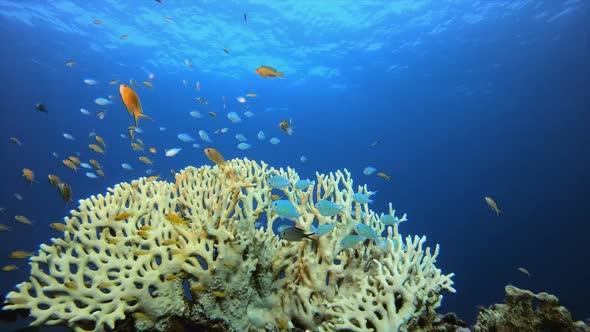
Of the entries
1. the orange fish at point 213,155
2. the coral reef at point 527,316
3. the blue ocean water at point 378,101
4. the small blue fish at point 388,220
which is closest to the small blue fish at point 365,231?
the small blue fish at point 388,220

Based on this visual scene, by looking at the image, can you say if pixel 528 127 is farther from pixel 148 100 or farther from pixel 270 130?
pixel 148 100

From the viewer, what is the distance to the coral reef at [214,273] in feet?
10.1

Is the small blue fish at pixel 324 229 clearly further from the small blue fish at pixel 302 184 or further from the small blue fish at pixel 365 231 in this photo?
the small blue fish at pixel 302 184

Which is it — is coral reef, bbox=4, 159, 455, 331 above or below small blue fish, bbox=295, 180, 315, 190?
below

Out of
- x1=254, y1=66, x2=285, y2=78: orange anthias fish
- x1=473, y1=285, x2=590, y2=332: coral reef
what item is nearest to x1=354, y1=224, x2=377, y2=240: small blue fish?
x1=473, y1=285, x2=590, y2=332: coral reef

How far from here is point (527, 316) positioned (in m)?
3.66

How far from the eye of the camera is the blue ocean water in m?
25.8

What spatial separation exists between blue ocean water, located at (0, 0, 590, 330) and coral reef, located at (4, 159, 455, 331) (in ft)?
32.7

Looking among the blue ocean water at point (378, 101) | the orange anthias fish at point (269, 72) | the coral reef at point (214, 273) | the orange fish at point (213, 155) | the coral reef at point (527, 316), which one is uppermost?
the blue ocean water at point (378, 101)

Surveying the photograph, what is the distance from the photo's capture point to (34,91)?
138 feet

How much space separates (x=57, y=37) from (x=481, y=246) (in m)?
81.7

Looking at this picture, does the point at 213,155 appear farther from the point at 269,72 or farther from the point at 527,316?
the point at 527,316

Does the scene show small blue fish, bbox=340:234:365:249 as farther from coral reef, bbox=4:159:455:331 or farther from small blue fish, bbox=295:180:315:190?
small blue fish, bbox=295:180:315:190

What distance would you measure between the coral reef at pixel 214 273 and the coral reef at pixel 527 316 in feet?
2.42
